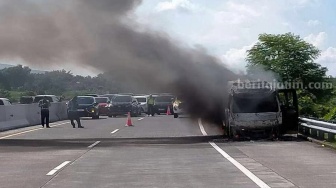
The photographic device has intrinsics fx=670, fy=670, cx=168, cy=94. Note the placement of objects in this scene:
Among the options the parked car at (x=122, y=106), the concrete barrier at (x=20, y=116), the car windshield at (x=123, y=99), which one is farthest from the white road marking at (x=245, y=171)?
the car windshield at (x=123, y=99)

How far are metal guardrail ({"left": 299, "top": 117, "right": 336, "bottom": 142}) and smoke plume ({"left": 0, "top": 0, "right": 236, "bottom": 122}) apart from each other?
385cm

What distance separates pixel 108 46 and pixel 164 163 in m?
11.6

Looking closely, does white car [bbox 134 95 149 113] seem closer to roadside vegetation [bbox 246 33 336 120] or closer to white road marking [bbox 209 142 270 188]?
roadside vegetation [bbox 246 33 336 120]

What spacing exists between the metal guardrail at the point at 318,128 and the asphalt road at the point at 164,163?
24.9 inches

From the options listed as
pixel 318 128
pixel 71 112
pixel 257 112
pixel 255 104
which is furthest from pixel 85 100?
pixel 318 128

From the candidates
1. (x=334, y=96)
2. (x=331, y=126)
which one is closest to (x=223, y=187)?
(x=331, y=126)

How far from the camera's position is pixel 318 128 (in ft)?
72.9

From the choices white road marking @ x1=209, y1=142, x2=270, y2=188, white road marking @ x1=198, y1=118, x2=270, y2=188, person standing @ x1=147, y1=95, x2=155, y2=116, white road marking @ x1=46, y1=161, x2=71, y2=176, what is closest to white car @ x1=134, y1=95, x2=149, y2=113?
person standing @ x1=147, y1=95, x2=155, y2=116

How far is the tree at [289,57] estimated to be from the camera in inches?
1911

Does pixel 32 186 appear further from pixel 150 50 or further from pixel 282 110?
pixel 150 50

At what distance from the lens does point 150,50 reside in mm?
27781

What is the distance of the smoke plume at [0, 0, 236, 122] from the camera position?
26.5m

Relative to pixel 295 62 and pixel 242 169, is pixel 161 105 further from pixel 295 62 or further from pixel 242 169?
pixel 242 169

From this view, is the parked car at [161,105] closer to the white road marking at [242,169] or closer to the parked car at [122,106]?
the parked car at [122,106]
